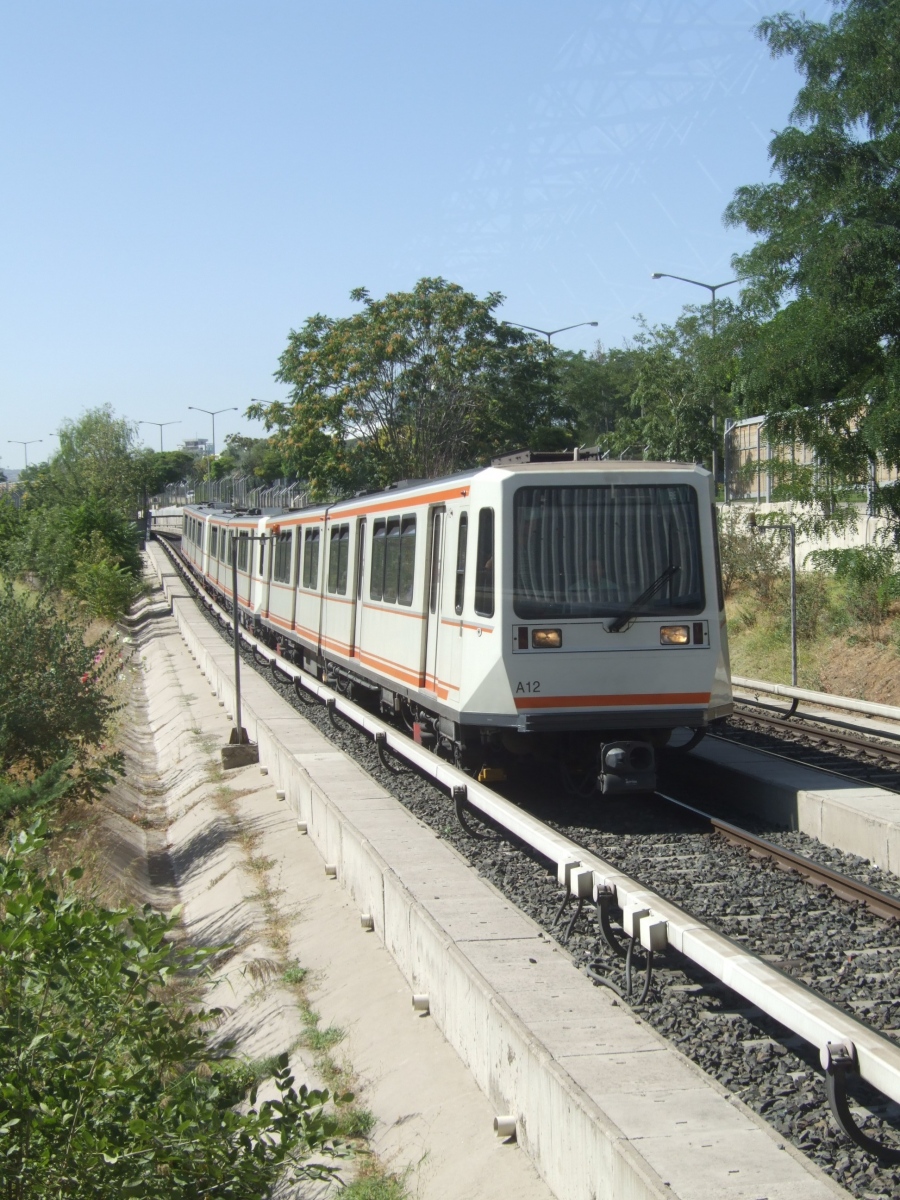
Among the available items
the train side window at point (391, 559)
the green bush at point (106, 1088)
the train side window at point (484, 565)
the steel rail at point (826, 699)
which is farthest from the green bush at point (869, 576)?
the green bush at point (106, 1088)

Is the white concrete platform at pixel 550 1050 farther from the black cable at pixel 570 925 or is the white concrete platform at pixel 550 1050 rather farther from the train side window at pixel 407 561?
the train side window at pixel 407 561

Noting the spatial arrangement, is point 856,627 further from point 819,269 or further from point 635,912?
point 635,912

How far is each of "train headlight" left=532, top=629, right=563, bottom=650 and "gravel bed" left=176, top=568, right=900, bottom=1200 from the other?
152cm

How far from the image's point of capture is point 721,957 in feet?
18.0

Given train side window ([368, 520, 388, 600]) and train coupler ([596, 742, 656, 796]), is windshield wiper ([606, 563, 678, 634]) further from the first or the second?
train side window ([368, 520, 388, 600])

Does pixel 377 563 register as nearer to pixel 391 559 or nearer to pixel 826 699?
pixel 391 559

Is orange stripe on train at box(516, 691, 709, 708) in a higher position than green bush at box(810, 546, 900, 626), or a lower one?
lower

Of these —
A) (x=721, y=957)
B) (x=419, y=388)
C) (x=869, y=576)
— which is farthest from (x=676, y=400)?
(x=721, y=957)

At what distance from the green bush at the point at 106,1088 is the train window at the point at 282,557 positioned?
18.1 m

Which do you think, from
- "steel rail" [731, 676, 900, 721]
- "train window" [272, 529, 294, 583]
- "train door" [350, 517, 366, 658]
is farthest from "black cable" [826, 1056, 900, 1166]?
"train window" [272, 529, 294, 583]

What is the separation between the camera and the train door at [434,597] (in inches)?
455

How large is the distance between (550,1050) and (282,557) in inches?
762

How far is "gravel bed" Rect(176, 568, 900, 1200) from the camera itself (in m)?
5.02

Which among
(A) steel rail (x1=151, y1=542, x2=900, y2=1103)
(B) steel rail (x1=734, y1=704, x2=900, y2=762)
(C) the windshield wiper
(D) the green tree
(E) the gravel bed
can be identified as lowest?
(E) the gravel bed
